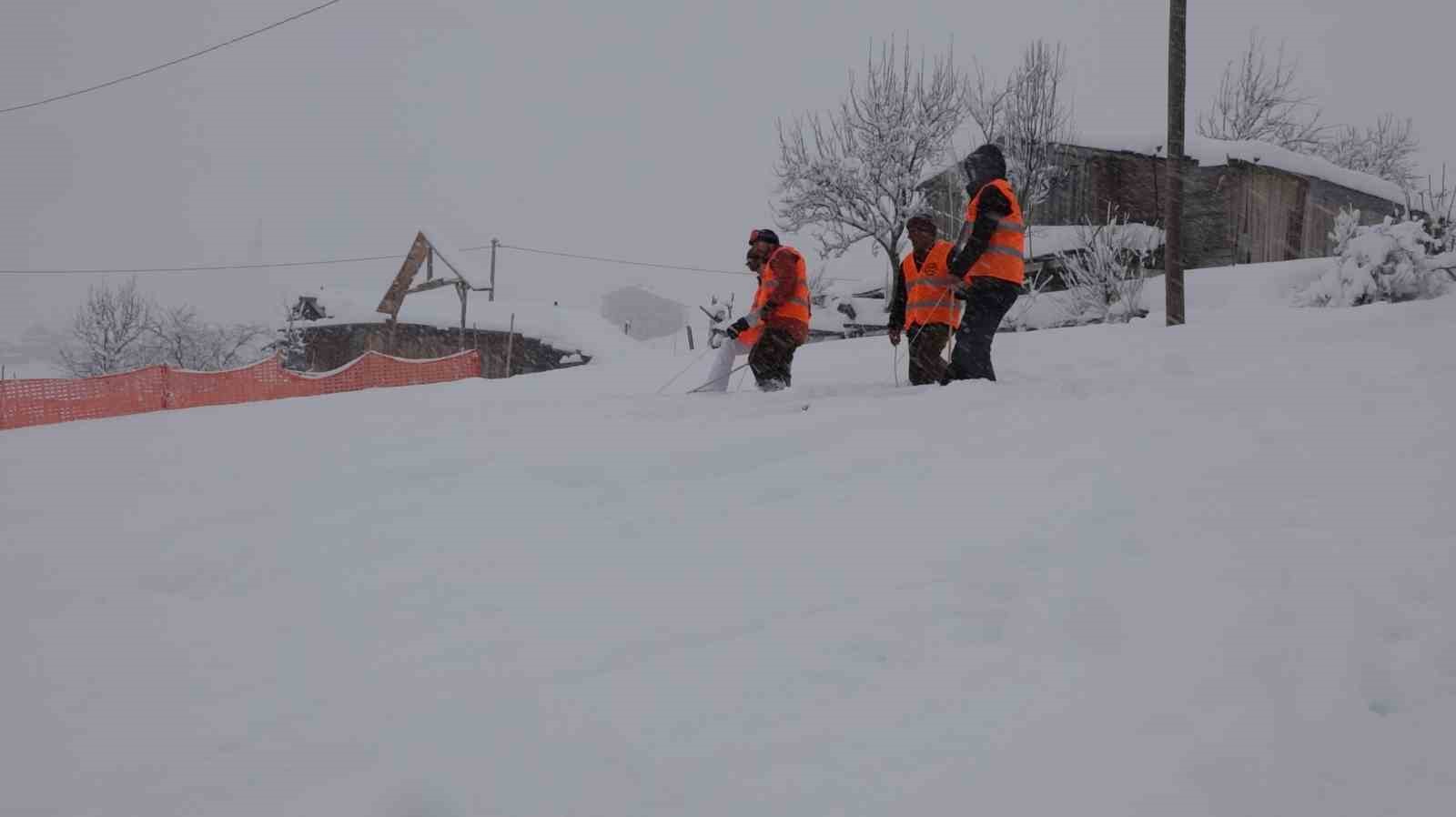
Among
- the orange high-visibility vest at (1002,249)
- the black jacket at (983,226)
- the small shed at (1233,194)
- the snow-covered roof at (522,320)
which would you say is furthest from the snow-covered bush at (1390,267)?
the snow-covered roof at (522,320)

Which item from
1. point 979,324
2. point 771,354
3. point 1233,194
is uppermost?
point 1233,194

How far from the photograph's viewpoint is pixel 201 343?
40.6 m

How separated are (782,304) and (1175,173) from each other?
611 cm

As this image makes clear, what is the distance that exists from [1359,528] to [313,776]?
9.38ft

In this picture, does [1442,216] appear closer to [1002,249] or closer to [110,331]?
[1002,249]

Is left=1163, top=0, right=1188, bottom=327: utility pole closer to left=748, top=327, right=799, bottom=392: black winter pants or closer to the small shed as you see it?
left=748, top=327, right=799, bottom=392: black winter pants

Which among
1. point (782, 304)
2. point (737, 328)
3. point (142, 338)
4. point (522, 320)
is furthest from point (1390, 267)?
point (142, 338)

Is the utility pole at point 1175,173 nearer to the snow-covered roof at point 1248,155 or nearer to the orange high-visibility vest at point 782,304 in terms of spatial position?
the orange high-visibility vest at point 782,304

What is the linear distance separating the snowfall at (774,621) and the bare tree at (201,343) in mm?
40165

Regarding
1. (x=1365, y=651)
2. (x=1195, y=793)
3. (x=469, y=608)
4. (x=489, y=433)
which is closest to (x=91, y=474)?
(x=489, y=433)

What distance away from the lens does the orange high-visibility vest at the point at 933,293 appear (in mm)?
5750

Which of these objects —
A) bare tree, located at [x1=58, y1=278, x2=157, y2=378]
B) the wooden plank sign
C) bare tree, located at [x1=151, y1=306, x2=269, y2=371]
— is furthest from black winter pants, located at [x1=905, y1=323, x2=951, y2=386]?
bare tree, located at [x1=151, y1=306, x2=269, y2=371]

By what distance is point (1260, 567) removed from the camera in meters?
2.35

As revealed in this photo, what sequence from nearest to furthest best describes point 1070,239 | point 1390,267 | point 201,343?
1. point 1390,267
2. point 1070,239
3. point 201,343
